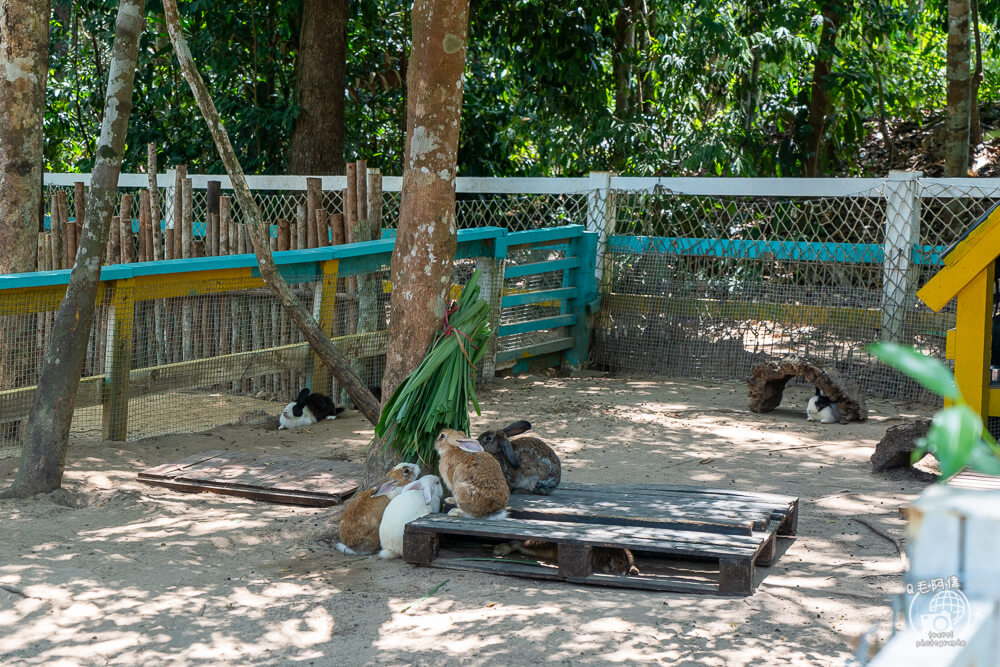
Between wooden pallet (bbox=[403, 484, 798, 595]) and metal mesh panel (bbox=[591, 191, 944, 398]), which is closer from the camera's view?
wooden pallet (bbox=[403, 484, 798, 595])

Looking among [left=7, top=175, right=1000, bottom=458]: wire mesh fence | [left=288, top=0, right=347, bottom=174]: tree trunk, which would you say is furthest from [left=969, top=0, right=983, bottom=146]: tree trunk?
[left=288, top=0, right=347, bottom=174]: tree trunk

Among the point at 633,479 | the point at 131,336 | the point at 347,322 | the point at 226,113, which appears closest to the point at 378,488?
the point at 633,479

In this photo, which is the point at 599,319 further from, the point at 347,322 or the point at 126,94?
the point at 126,94

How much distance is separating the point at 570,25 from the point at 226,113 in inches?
191

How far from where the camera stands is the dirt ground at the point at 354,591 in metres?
3.82

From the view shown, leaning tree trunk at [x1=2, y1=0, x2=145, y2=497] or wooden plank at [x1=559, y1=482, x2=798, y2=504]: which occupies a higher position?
leaning tree trunk at [x1=2, y1=0, x2=145, y2=497]

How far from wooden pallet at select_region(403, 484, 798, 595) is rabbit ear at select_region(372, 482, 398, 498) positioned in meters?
0.31

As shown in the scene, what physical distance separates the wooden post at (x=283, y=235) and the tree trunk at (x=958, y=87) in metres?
6.93

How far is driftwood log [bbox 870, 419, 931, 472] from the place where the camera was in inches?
255

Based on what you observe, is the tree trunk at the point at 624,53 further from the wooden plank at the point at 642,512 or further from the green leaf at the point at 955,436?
the green leaf at the point at 955,436

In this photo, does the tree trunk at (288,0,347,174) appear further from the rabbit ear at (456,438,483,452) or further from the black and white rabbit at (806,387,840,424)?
the rabbit ear at (456,438,483,452)

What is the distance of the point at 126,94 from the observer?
5.89m

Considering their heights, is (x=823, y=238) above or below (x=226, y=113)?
below

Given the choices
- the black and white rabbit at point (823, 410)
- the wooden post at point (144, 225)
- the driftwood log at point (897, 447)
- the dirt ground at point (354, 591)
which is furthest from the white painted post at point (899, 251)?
the wooden post at point (144, 225)
